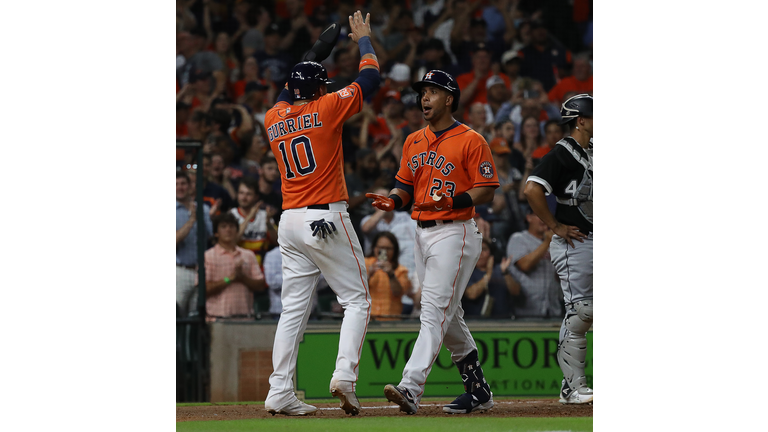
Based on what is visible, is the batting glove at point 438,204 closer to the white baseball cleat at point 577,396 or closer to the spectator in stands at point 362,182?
the white baseball cleat at point 577,396

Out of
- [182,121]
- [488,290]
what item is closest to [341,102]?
[488,290]

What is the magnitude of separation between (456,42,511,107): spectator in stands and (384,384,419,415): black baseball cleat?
5.12m

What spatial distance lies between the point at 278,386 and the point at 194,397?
7.45 feet

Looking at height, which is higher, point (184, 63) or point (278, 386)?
point (184, 63)

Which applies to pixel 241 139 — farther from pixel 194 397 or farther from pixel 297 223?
pixel 297 223

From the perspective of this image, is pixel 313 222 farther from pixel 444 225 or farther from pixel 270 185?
pixel 270 185

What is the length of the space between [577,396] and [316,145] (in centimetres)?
226

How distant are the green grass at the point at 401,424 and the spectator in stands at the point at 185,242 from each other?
2.28 metres

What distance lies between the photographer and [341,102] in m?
4.69

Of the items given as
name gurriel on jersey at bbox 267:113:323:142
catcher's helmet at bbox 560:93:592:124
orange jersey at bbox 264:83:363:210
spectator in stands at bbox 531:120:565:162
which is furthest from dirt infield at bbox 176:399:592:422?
spectator in stands at bbox 531:120:565:162

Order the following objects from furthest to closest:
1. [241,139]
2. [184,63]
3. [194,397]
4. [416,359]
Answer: [184,63] → [241,139] → [194,397] → [416,359]

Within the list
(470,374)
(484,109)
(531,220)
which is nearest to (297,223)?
(470,374)

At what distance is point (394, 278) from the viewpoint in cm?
711

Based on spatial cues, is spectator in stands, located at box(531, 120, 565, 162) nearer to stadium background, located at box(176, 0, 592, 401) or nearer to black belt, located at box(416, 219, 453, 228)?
stadium background, located at box(176, 0, 592, 401)
